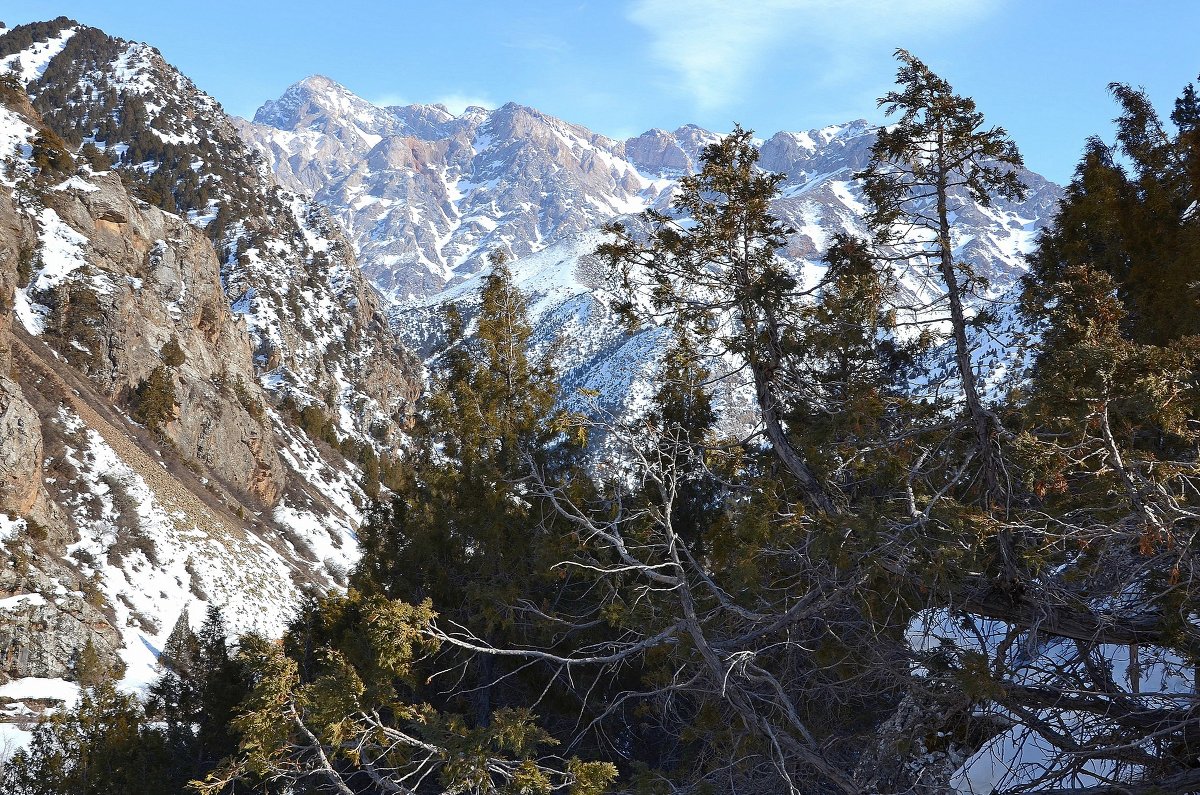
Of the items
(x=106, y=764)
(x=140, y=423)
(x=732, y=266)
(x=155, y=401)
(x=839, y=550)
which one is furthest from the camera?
(x=155, y=401)

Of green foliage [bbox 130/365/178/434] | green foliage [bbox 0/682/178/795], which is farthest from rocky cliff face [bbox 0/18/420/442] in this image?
green foliage [bbox 0/682/178/795]

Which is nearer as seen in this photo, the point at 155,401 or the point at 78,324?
the point at 78,324

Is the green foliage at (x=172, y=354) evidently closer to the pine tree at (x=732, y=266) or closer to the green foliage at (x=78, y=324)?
the green foliage at (x=78, y=324)

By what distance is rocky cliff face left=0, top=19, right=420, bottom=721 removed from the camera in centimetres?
2672

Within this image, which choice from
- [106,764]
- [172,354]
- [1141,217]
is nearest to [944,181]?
[1141,217]

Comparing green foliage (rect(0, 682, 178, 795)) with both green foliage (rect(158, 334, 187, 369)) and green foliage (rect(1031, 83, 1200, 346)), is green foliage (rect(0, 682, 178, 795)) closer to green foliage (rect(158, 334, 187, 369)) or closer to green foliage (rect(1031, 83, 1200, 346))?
green foliage (rect(1031, 83, 1200, 346))

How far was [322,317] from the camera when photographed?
10856 centimetres

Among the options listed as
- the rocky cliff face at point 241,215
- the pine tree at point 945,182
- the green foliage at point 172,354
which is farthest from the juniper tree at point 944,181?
the rocky cliff face at point 241,215

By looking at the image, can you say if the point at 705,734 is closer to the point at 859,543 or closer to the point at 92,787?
the point at 859,543

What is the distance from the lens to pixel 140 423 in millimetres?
44875

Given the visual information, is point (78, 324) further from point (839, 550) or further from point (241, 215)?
point (241, 215)

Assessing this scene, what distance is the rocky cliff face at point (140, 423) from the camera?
26.7 meters

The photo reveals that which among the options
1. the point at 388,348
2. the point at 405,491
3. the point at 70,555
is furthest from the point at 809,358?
the point at 388,348

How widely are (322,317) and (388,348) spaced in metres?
15.2
